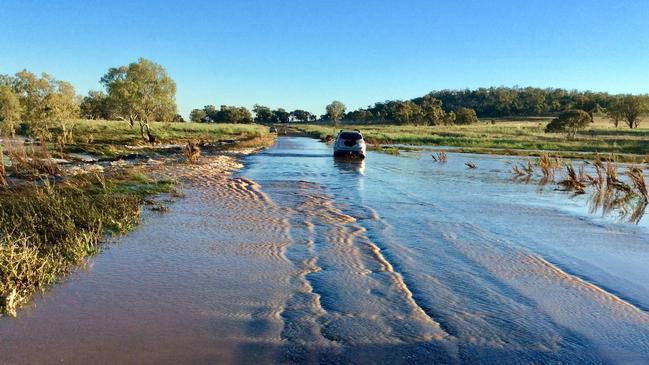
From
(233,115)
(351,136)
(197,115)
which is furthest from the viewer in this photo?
(197,115)

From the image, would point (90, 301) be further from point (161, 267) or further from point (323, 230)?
point (323, 230)

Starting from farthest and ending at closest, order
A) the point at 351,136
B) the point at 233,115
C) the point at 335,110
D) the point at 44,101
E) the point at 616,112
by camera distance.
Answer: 1. the point at 335,110
2. the point at 233,115
3. the point at 616,112
4. the point at 44,101
5. the point at 351,136

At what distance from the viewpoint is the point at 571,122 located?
70750mm

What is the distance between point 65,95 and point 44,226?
4838 cm

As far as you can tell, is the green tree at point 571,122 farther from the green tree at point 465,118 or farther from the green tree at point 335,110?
the green tree at point 335,110

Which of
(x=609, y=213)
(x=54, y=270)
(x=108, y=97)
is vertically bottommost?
(x=609, y=213)

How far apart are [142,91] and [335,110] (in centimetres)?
13577

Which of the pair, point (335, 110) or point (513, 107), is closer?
point (513, 107)

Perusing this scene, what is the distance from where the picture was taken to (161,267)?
Answer: 6379mm

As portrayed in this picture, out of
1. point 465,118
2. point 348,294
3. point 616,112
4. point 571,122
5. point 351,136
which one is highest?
point 616,112

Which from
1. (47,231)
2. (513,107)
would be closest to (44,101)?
(47,231)

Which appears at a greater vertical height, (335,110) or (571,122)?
(335,110)

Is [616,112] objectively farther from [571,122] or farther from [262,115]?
[262,115]

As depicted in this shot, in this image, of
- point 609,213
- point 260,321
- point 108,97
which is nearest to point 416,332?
point 260,321
